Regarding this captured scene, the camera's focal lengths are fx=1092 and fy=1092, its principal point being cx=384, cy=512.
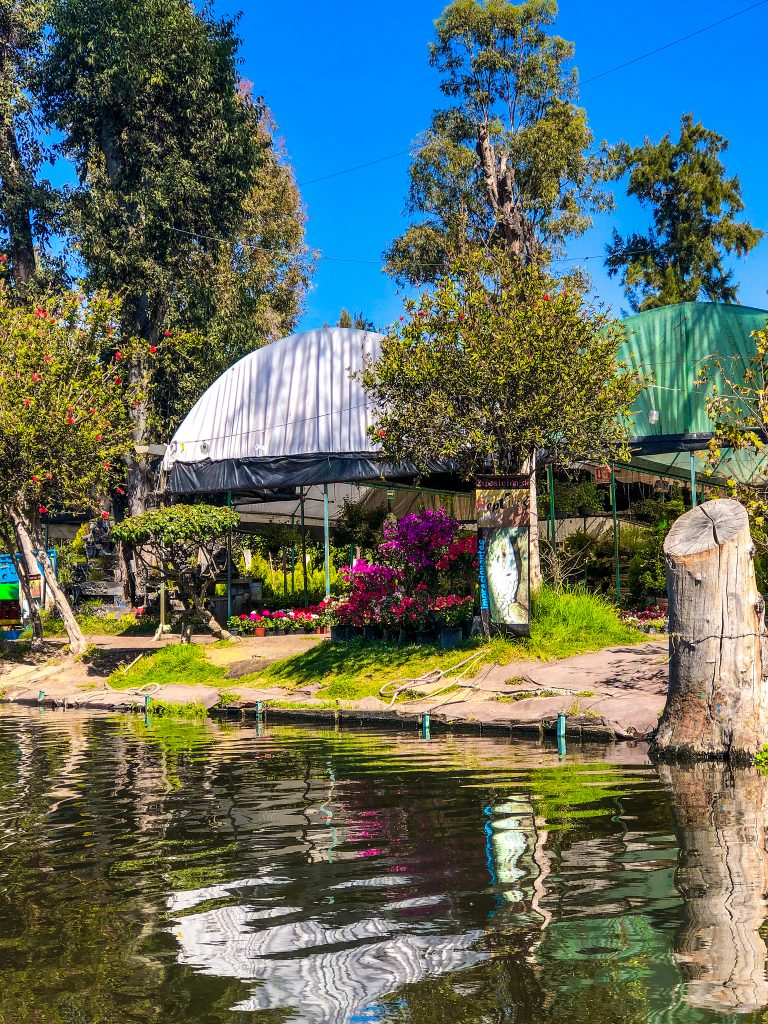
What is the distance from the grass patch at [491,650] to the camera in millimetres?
14320

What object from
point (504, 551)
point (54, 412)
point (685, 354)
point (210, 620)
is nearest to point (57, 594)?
point (210, 620)

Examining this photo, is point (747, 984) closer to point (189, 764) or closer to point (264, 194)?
point (189, 764)

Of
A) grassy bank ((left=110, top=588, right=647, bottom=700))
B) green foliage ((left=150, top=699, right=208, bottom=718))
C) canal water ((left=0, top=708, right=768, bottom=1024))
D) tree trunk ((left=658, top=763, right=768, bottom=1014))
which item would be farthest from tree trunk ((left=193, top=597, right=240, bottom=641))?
tree trunk ((left=658, top=763, right=768, bottom=1014))

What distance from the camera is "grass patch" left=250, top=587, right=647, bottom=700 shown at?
14.3 m

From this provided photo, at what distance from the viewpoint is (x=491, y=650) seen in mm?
14352

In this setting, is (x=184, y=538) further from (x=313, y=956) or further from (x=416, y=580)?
(x=313, y=956)

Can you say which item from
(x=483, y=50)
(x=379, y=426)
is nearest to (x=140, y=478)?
(x=379, y=426)

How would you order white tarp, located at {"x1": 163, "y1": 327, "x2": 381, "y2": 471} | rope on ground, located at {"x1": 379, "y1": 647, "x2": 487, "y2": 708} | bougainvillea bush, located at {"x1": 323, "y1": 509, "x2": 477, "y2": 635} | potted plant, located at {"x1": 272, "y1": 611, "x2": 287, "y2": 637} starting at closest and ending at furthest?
rope on ground, located at {"x1": 379, "y1": 647, "x2": 487, "y2": 708} → bougainvillea bush, located at {"x1": 323, "y1": 509, "x2": 477, "y2": 635} → potted plant, located at {"x1": 272, "y1": 611, "x2": 287, "y2": 637} → white tarp, located at {"x1": 163, "y1": 327, "x2": 381, "y2": 471}

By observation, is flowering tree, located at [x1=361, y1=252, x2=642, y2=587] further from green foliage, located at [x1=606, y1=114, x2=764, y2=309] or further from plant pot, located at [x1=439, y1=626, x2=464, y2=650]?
green foliage, located at [x1=606, y1=114, x2=764, y2=309]

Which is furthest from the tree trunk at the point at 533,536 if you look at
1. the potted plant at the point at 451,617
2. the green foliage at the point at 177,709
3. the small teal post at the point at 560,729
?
the green foliage at the point at 177,709

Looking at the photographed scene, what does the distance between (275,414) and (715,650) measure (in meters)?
17.7

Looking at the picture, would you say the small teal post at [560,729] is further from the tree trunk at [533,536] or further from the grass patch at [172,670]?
the grass patch at [172,670]

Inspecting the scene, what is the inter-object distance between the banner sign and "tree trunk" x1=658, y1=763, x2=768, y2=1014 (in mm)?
6199

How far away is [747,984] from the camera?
3.95m
